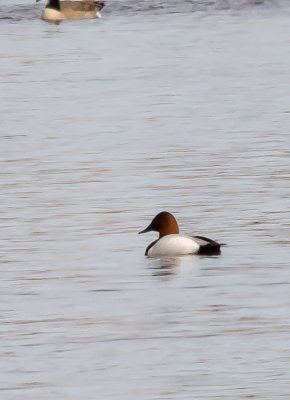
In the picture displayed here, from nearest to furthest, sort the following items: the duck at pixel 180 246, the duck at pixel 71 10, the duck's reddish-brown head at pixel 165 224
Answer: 1. the duck at pixel 180 246
2. the duck's reddish-brown head at pixel 165 224
3. the duck at pixel 71 10

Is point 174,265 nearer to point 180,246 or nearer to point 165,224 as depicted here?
point 180,246

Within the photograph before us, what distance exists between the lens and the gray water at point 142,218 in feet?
34.9

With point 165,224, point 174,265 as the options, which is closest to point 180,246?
point 174,265

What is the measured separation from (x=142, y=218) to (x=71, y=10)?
2728 cm

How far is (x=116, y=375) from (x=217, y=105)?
53.2 ft

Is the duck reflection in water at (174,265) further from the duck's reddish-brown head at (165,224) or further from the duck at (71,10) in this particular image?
the duck at (71,10)

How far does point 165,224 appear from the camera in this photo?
15000mm

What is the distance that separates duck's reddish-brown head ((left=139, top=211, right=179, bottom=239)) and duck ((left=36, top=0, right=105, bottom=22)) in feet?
85.7

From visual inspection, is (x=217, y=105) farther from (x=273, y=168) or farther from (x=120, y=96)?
(x=273, y=168)

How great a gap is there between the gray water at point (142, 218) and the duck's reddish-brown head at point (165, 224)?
0.30 m

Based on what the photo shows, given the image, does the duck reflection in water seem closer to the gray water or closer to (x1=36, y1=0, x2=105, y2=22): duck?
the gray water

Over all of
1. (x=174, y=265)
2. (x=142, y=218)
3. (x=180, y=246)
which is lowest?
(x=142, y=218)

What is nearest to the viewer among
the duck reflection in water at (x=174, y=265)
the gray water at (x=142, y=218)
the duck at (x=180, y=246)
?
the gray water at (x=142, y=218)

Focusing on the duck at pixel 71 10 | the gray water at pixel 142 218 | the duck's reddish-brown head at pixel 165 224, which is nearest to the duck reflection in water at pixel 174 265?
the gray water at pixel 142 218
